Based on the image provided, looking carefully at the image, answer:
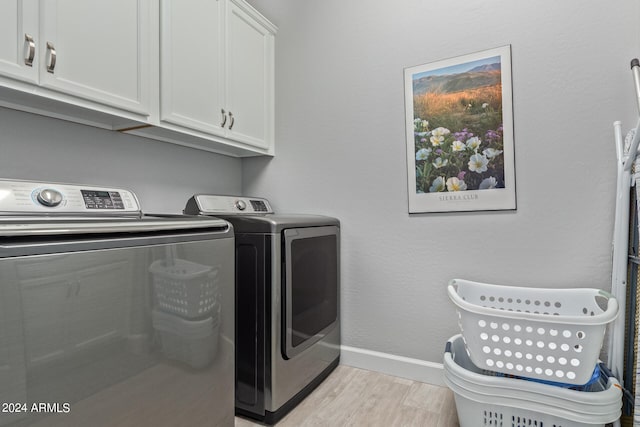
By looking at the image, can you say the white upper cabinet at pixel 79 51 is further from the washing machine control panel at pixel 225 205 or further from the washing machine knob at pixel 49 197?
the washing machine control panel at pixel 225 205

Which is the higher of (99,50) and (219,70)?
(219,70)

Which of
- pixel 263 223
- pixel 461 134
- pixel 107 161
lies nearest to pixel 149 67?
pixel 107 161

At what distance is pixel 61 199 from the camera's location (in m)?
1.16

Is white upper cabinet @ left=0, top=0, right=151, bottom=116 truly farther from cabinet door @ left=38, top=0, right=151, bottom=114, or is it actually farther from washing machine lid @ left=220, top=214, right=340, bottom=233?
washing machine lid @ left=220, top=214, right=340, bottom=233

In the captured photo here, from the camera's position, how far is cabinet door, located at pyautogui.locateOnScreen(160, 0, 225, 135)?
157 cm

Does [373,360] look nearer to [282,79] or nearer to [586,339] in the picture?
[586,339]

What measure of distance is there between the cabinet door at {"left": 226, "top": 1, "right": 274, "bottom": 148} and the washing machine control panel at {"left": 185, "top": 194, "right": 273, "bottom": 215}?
36 cm

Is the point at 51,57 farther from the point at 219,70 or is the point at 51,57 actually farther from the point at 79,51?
the point at 219,70

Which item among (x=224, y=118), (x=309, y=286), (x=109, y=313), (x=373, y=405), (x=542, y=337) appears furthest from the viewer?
(x=224, y=118)

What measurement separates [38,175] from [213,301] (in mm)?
943

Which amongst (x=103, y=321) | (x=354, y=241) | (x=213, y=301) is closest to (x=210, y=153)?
(x=354, y=241)

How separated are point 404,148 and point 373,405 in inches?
53.6

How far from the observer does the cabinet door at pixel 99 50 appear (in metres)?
1.17

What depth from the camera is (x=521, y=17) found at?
5.47ft
